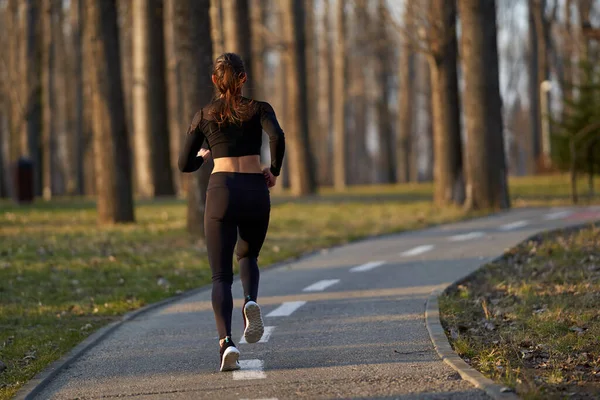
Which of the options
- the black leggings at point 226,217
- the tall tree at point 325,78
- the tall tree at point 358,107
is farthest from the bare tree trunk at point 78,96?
the black leggings at point 226,217

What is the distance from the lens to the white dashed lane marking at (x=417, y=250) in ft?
48.2

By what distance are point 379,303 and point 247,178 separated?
3.33 m

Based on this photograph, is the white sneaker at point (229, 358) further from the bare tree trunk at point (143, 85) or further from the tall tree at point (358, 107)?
the tall tree at point (358, 107)

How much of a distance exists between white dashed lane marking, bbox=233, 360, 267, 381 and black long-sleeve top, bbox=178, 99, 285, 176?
1.31 m

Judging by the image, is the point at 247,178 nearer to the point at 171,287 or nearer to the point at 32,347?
the point at 32,347

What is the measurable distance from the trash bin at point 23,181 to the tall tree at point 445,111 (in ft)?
38.7

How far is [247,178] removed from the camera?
7.16 m

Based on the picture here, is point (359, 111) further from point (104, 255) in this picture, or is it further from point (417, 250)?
point (104, 255)

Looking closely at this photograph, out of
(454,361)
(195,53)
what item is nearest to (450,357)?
(454,361)

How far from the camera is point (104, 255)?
1520cm

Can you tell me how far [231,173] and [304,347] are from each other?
1.57m

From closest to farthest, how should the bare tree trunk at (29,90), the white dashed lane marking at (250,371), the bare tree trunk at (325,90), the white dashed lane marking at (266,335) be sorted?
the white dashed lane marking at (250,371), the white dashed lane marking at (266,335), the bare tree trunk at (29,90), the bare tree trunk at (325,90)

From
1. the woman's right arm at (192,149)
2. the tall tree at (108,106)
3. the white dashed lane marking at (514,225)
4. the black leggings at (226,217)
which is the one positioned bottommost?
the white dashed lane marking at (514,225)

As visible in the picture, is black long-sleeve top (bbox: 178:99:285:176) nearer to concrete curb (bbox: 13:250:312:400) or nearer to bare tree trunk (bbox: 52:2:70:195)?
concrete curb (bbox: 13:250:312:400)
